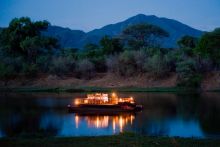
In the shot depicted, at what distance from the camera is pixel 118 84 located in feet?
260

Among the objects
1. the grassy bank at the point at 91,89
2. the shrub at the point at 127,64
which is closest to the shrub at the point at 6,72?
the grassy bank at the point at 91,89

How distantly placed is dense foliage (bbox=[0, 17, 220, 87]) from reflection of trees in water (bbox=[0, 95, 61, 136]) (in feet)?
98.9

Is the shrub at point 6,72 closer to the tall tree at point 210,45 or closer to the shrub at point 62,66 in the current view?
the shrub at point 62,66

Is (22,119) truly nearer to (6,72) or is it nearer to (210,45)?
(6,72)

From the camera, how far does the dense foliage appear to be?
7544 centimetres

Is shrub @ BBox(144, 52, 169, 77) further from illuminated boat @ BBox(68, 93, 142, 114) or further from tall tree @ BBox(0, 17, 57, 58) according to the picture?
illuminated boat @ BBox(68, 93, 142, 114)

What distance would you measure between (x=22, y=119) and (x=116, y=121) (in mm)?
8988

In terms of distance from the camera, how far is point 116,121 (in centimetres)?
3859

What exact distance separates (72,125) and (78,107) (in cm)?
1074

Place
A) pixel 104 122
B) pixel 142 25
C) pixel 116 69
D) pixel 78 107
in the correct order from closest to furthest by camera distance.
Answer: pixel 104 122 → pixel 78 107 → pixel 116 69 → pixel 142 25

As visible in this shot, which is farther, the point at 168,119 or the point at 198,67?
the point at 198,67

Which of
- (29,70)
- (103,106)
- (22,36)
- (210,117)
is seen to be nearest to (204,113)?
(210,117)

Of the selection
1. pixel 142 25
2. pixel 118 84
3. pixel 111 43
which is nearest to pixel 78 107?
pixel 118 84

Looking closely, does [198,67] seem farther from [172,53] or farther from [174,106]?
[174,106]
